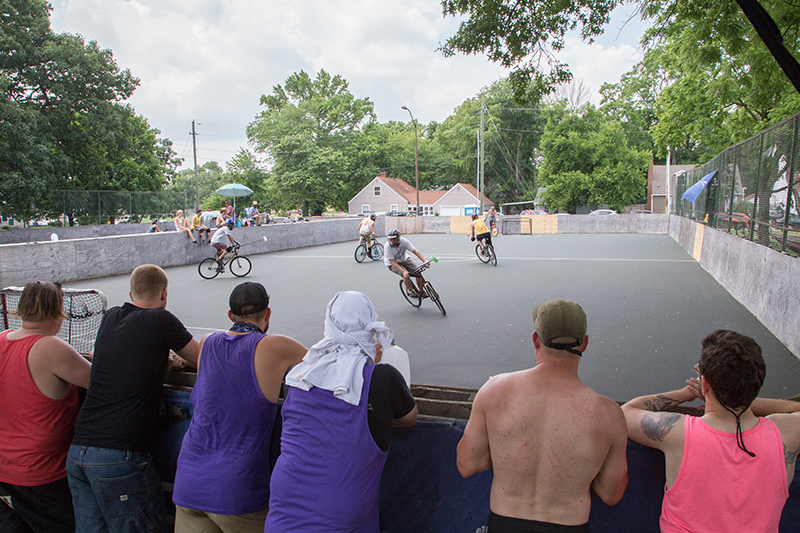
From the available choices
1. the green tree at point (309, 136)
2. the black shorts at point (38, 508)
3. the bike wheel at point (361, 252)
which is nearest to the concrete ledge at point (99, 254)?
the bike wheel at point (361, 252)

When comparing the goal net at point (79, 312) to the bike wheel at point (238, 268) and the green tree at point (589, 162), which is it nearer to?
the bike wheel at point (238, 268)

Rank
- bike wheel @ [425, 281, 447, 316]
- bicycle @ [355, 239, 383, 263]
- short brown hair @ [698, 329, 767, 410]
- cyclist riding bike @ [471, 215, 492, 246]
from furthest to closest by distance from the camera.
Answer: bicycle @ [355, 239, 383, 263], cyclist riding bike @ [471, 215, 492, 246], bike wheel @ [425, 281, 447, 316], short brown hair @ [698, 329, 767, 410]

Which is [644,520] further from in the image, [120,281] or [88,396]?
[120,281]

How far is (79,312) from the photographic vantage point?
422 centimetres

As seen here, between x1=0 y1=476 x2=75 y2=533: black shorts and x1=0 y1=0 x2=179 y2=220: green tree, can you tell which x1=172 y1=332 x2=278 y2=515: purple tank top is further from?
x1=0 y1=0 x2=179 y2=220: green tree

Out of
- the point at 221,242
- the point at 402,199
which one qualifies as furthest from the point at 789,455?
the point at 402,199

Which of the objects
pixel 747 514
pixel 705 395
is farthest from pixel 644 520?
pixel 705 395

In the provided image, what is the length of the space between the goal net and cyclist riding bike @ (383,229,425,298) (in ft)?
18.8

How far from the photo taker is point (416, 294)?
31.3 ft

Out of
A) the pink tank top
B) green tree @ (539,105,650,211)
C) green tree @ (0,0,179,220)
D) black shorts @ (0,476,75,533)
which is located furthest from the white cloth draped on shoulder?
green tree @ (539,105,650,211)

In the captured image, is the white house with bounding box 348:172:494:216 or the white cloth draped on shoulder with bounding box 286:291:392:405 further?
the white house with bounding box 348:172:494:216

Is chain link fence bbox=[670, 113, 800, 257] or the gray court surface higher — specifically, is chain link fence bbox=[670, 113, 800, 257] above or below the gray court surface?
above

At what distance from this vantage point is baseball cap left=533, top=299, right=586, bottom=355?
1.86 meters

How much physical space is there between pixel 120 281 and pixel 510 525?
1430 cm
